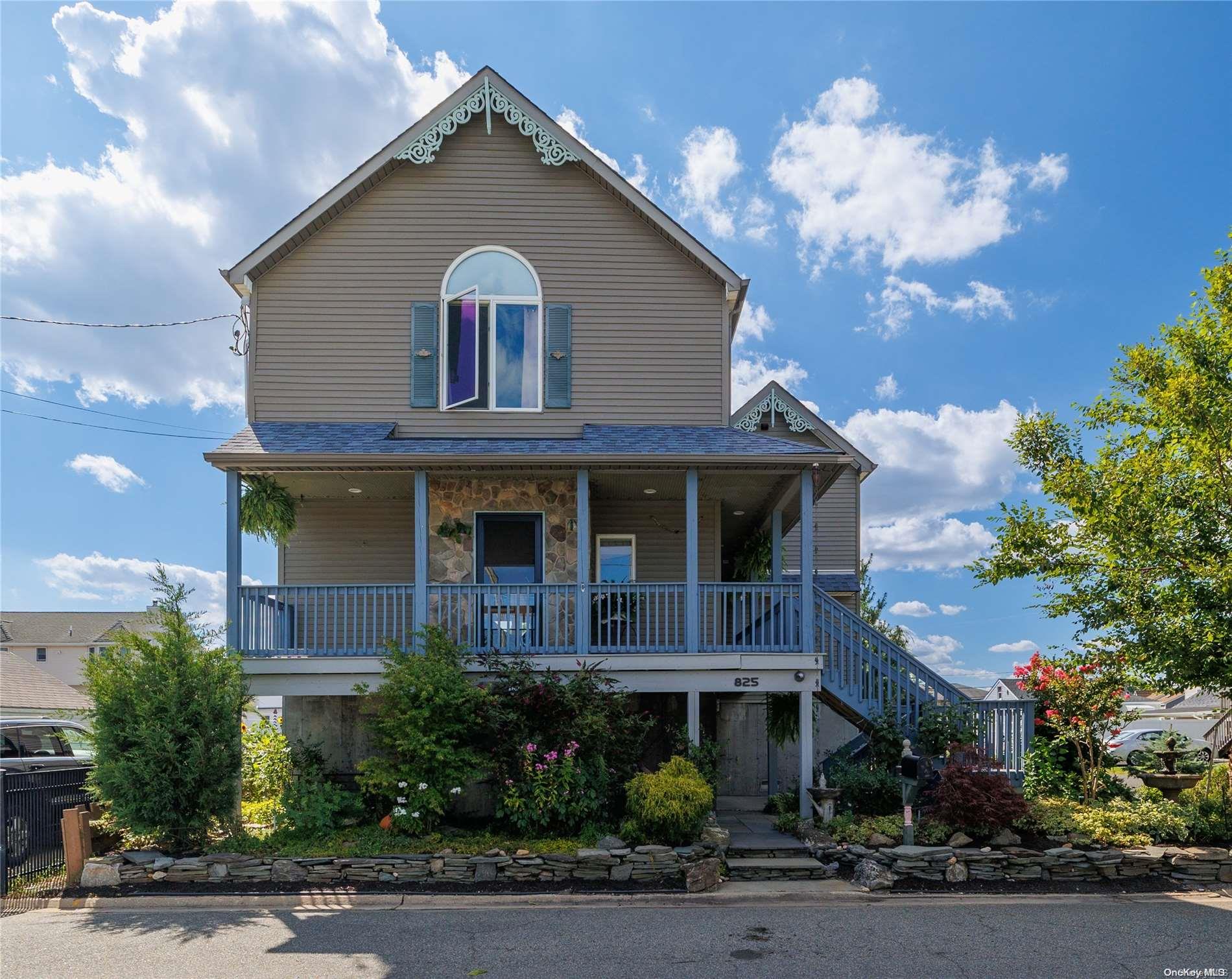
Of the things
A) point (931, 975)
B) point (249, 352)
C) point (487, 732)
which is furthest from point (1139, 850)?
point (249, 352)

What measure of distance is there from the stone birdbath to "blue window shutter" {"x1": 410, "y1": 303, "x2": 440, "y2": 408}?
11.3 m

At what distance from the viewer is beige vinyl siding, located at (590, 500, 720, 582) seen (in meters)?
14.1

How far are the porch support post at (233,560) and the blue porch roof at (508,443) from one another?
1.81 feet

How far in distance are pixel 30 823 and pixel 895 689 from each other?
10.5 meters

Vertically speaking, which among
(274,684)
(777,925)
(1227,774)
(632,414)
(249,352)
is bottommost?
(777,925)

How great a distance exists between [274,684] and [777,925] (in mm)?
6682

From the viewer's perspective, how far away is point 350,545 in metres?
13.9

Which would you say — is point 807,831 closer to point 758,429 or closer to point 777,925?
point 777,925

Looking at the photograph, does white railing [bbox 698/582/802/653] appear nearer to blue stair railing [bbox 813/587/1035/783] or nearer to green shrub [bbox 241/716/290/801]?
blue stair railing [bbox 813/587/1035/783]

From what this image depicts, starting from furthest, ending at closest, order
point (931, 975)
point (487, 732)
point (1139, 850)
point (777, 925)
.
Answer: point (487, 732)
point (1139, 850)
point (777, 925)
point (931, 975)

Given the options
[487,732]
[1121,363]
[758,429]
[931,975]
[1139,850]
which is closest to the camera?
[931,975]

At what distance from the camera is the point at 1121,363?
42.6ft

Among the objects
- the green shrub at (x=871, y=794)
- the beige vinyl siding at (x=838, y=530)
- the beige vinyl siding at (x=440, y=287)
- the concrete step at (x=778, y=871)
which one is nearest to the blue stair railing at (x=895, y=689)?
the green shrub at (x=871, y=794)

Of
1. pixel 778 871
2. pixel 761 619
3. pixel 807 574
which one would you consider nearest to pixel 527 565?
pixel 761 619
